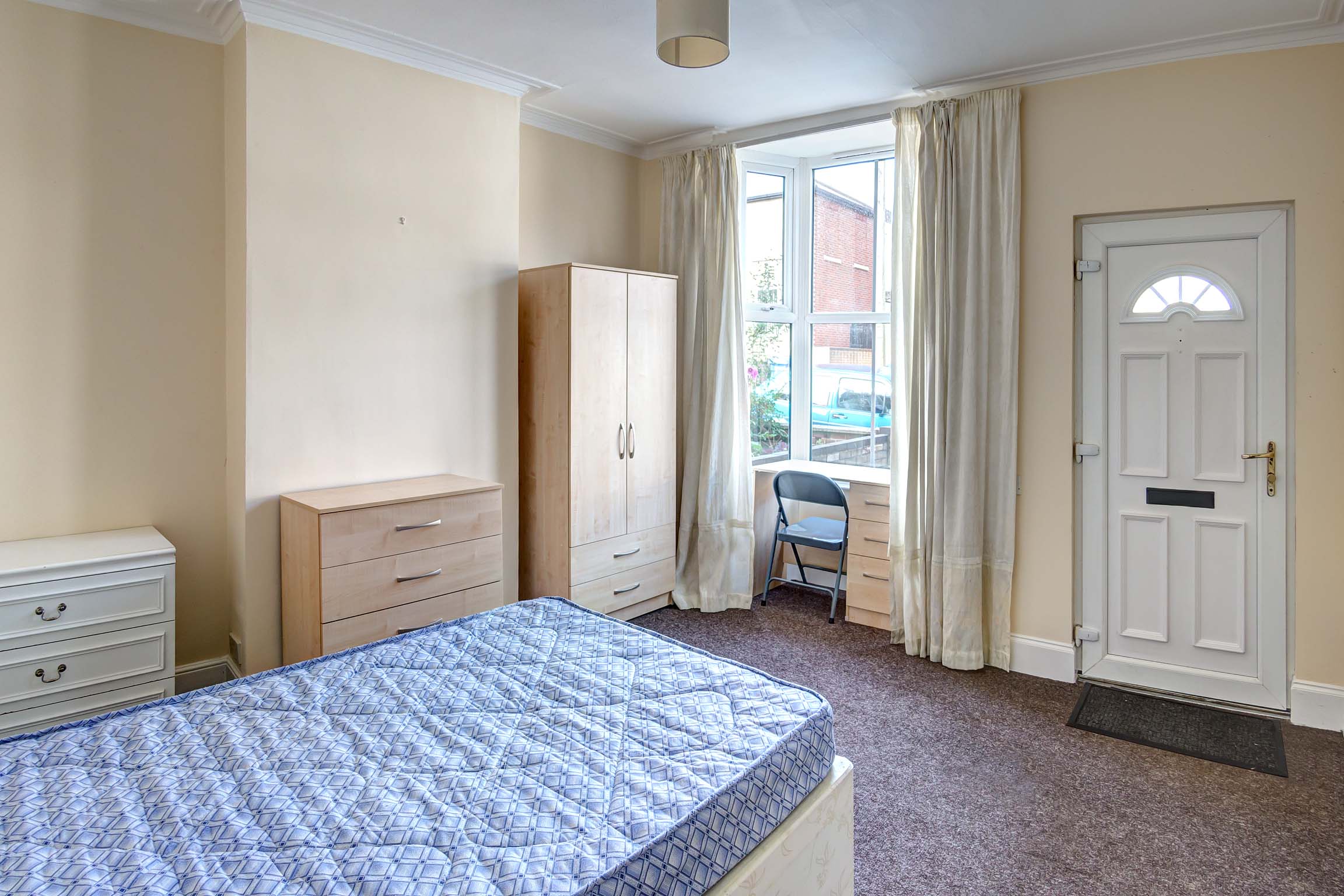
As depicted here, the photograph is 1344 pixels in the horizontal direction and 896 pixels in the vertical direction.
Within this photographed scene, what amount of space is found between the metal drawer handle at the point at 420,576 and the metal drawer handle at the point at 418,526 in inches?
6.9

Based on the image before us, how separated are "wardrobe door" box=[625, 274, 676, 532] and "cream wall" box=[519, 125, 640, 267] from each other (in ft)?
1.95

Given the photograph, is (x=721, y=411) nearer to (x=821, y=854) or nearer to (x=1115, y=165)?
(x=1115, y=165)

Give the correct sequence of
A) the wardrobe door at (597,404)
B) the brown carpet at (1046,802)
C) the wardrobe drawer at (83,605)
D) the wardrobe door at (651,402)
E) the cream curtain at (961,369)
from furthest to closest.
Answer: the wardrobe door at (651,402) < the wardrobe door at (597,404) < the cream curtain at (961,369) < the wardrobe drawer at (83,605) < the brown carpet at (1046,802)

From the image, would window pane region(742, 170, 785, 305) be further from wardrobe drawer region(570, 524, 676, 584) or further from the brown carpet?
the brown carpet

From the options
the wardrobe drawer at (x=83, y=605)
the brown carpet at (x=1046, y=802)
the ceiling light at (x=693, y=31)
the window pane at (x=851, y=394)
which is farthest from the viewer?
the window pane at (x=851, y=394)

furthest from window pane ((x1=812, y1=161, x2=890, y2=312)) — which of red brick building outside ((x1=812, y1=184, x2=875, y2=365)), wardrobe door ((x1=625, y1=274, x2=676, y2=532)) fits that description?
wardrobe door ((x1=625, y1=274, x2=676, y2=532))

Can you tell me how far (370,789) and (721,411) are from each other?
3.15 m

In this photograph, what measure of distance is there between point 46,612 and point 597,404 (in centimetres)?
225

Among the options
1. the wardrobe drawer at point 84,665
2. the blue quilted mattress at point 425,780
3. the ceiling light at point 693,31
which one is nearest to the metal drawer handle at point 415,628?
the wardrobe drawer at point 84,665

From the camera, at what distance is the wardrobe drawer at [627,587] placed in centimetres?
381

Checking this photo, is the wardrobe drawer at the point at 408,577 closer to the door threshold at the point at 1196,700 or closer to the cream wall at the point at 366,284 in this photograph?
the cream wall at the point at 366,284

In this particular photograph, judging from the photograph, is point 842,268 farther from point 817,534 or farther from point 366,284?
point 366,284

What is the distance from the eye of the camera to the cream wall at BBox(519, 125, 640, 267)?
409 cm

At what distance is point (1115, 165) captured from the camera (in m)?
3.19
